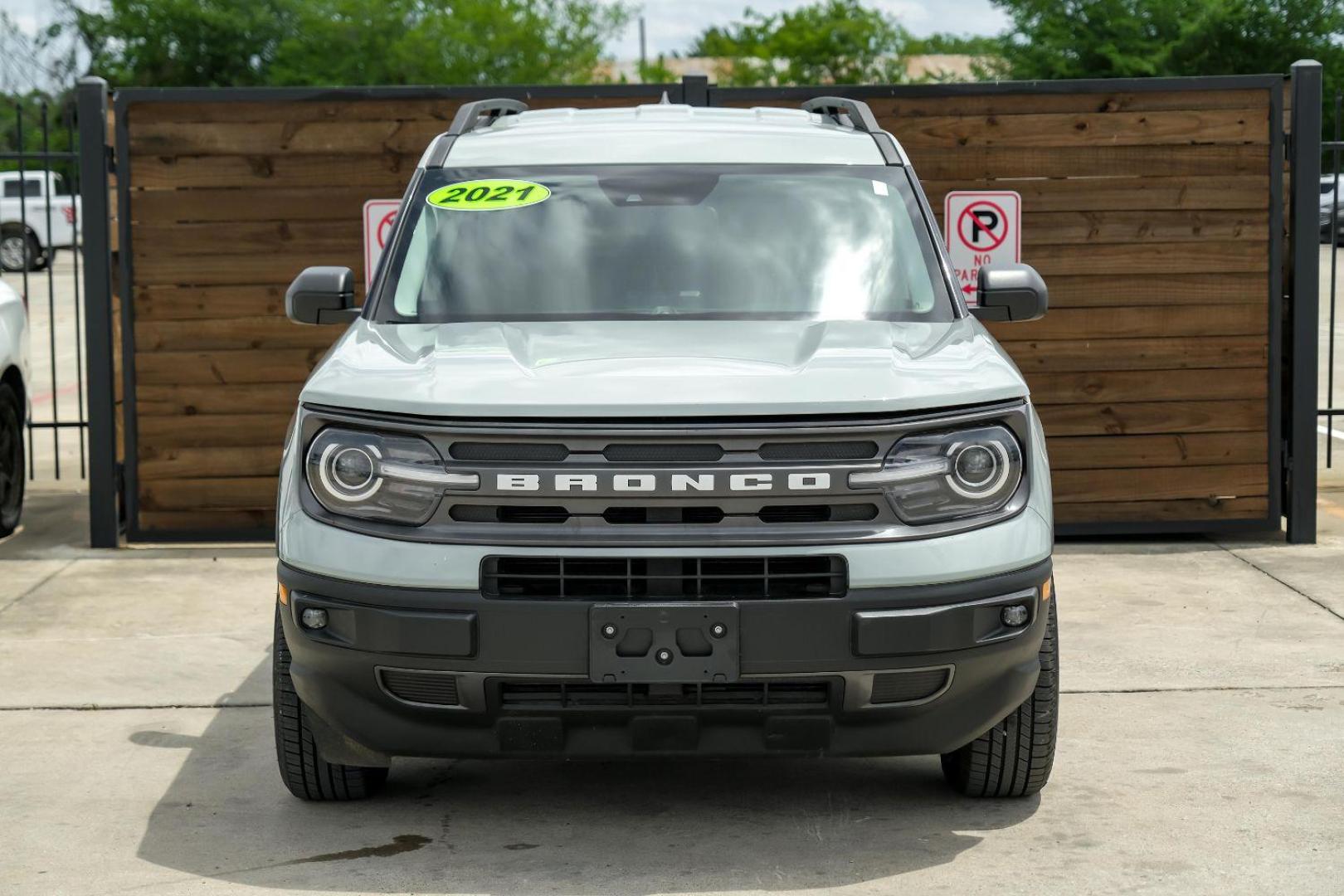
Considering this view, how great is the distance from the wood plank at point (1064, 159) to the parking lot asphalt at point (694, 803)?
102 inches

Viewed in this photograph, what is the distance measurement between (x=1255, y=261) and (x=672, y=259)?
4525mm

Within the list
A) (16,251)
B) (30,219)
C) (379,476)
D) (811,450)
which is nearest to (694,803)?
(811,450)

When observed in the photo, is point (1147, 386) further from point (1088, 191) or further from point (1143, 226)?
point (1088, 191)

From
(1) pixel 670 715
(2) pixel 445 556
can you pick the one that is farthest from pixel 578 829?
(2) pixel 445 556

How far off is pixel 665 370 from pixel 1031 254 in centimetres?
485

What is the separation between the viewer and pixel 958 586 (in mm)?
4520

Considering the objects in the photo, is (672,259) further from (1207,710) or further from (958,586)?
(1207,710)

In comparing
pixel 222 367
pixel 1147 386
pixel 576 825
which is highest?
pixel 222 367

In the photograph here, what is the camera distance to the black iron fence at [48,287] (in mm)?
10289

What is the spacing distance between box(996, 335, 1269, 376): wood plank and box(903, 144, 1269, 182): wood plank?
2.64 ft

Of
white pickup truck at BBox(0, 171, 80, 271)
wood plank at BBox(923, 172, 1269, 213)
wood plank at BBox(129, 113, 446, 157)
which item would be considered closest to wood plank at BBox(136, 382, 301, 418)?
wood plank at BBox(129, 113, 446, 157)

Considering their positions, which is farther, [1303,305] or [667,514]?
[1303,305]

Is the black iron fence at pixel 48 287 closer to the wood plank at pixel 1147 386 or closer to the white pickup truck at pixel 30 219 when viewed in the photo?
the white pickup truck at pixel 30 219

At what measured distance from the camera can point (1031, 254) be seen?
9133 millimetres
